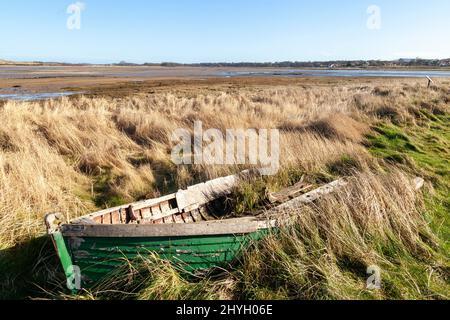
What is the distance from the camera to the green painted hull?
13.5 ft

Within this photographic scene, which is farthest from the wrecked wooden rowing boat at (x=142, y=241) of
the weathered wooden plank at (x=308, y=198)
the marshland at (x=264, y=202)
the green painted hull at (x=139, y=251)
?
the weathered wooden plank at (x=308, y=198)

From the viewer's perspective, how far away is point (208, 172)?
7809 millimetres

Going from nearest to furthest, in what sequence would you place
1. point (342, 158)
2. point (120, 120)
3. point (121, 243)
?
point (121, 243)
point (342, 158)
point (120, 120)

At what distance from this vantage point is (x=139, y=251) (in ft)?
13.9

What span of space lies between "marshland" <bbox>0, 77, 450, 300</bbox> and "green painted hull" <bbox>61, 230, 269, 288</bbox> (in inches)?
5.0

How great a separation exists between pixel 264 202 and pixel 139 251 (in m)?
2.55

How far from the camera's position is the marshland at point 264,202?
4.25m

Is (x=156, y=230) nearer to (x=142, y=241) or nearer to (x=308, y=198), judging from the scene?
(x=142, y=241)

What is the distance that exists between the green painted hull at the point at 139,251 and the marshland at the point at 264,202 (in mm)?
126

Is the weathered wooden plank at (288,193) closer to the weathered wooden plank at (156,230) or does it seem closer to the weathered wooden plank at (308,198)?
the weathered wooden plank at (308,198)

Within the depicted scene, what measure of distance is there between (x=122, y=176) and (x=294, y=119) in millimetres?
6962

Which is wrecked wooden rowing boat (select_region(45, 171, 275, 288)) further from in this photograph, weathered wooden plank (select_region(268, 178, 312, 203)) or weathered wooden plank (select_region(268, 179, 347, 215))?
weathered wooden plank (select_region(268, 178, 312, 203))

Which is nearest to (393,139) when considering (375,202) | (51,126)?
(375,202)

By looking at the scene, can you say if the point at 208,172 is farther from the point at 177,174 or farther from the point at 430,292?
the point at 430,292
